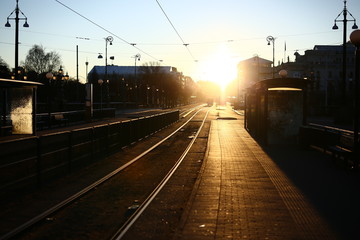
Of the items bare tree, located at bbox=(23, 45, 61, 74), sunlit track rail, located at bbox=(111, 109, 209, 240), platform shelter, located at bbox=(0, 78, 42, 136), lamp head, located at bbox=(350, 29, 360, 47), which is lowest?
sunlit track rail, located at bbox=(111, 109, 209, 240)

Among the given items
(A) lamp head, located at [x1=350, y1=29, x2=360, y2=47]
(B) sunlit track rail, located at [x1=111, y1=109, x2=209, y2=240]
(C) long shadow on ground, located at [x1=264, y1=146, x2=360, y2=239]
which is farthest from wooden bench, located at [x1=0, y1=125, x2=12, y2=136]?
(A) lamp head, located at [x1=350, y1=29, x2=360, y2=47]

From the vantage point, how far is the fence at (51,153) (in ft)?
27.1

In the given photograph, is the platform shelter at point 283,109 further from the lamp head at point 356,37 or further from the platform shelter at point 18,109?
the platform shelter at point 18,109

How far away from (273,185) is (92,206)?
4224 millimetres

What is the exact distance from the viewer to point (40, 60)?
3691 inches

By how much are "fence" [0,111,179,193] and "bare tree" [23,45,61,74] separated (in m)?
80.9

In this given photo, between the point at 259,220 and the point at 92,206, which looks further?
the point at 92,206

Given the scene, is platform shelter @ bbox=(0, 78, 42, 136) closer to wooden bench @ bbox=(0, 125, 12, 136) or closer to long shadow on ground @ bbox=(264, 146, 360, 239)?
wooden bench @ bbox=(0, 125, 12, 136)

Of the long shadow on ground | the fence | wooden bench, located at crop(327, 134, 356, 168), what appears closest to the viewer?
the long shadow on ground

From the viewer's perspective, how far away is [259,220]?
698cm

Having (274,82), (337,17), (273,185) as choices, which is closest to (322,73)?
(337,17)

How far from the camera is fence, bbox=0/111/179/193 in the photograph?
8258 mm

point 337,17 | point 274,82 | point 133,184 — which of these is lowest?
point 133,184

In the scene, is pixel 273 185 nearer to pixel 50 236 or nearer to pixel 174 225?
pixel 174 225
